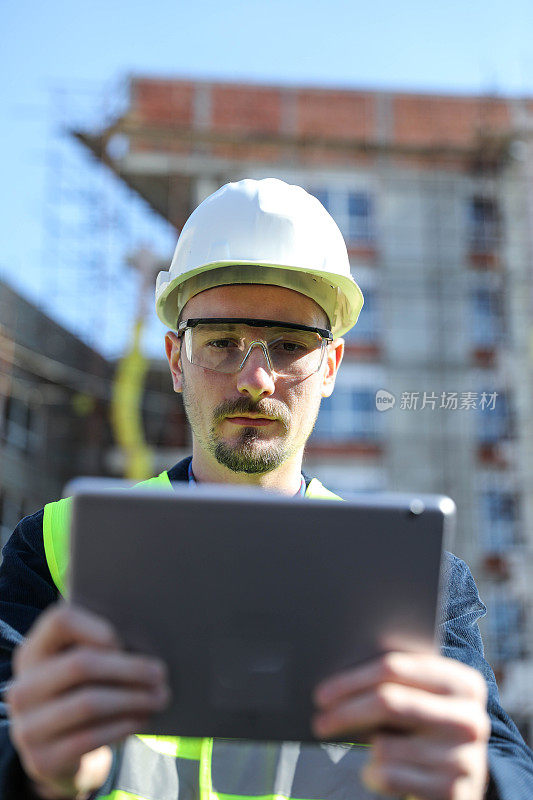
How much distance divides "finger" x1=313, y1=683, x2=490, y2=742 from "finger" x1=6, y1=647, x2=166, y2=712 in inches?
11.6

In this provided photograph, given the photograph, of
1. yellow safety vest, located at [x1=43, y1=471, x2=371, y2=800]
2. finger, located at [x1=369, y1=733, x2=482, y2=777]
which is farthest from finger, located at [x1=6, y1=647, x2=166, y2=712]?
yellow safety vest, located at [x1=43, y1=471, x2=371, y2=800]

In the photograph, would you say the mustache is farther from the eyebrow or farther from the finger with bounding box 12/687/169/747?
the finger with bounding box 12/687/169/747

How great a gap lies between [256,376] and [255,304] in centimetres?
23

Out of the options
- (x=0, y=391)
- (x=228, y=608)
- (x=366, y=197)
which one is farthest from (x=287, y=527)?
(x=366, y=197)

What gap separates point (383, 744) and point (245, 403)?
3.80 ft

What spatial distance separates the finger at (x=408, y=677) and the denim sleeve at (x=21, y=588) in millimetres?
675

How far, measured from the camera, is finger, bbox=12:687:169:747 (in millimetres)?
1258

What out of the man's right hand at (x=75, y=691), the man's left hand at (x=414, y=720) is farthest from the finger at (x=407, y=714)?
the man's right hand at (x=75, y=691)

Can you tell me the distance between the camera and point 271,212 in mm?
2627

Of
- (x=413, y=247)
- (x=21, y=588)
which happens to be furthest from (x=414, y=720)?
(x=413, y=247)

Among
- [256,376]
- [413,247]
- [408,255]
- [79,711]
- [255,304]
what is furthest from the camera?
[413,247]

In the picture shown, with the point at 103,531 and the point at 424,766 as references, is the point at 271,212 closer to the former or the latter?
the point at 103,531

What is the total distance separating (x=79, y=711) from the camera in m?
1.26

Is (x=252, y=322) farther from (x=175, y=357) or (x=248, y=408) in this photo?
(x=175, y=357)
